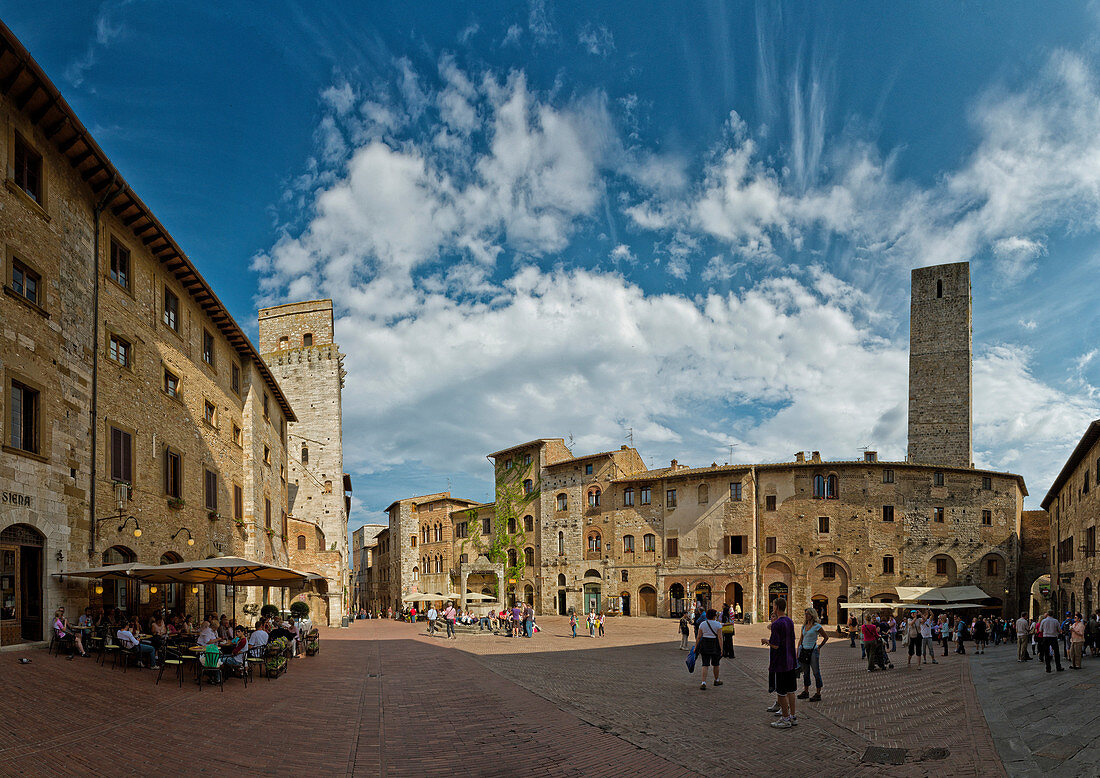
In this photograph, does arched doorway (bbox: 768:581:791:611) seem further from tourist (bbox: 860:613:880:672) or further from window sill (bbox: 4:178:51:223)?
window sill (bbox: 4:178:51:223)

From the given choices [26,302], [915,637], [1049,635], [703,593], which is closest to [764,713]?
[1049,635]

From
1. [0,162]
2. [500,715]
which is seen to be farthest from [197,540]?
[500,715]

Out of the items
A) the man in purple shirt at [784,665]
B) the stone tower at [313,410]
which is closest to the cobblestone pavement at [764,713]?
the man in purple shirt at [784,665]

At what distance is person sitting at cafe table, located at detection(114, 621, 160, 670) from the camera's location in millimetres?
13945

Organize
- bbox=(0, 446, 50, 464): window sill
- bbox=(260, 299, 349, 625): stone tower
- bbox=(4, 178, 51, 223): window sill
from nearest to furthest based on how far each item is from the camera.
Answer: bbox=(0, 446, 50, 464): window sill, bbox=(4, 178, 51, 223): window sill, bbox=(260, 299, 349, 625): stone tower

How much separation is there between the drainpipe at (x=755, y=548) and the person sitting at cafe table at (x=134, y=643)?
123ft

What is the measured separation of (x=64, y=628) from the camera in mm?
14406

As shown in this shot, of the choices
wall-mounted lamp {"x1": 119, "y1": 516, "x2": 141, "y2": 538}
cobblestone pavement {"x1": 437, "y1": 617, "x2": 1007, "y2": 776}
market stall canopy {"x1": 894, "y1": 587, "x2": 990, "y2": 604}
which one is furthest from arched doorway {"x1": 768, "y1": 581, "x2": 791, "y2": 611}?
wall-mounted lamp {"x1": 119, "y1": 516, "x2": 141, "y2": 538}

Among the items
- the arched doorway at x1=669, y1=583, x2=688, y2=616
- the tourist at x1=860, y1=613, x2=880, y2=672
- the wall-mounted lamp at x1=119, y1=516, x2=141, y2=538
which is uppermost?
the wall-mounted lamp at x1=119, y1=516, x2=141, y2=538

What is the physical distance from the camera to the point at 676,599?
48156 millimetres

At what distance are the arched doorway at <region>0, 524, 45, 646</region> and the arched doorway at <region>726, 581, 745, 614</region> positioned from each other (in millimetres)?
39033

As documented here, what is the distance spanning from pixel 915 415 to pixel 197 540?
5155 cm

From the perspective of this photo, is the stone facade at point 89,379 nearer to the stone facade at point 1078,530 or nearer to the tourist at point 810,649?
the tourist at point 810,649

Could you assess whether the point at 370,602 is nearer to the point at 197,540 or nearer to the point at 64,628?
the point at 197,540
